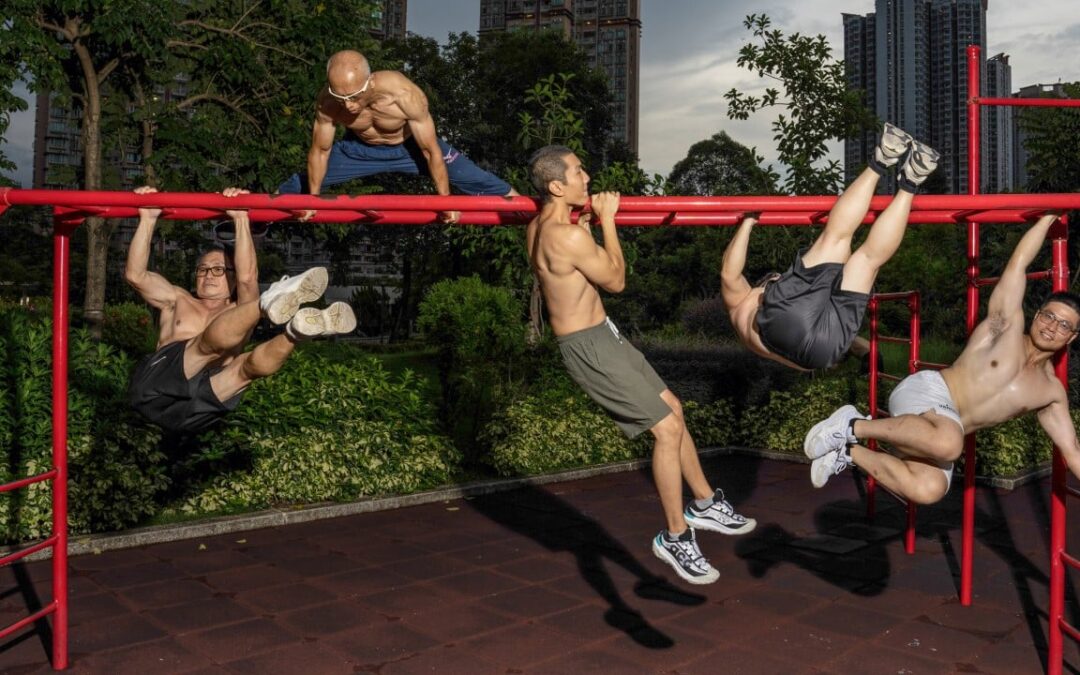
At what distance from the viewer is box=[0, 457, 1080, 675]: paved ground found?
4547mm

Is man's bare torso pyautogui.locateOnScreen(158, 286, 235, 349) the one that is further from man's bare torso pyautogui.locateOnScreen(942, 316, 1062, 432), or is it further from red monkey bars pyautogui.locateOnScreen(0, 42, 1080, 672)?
man's bare torso pyautogui.locateOnScreen(942, 316, 1062, 432)

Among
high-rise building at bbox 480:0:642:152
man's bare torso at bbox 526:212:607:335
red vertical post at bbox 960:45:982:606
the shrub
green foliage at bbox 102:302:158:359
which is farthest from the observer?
high-rise building at bbox 480:0:642:152

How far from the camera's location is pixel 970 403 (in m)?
4.31

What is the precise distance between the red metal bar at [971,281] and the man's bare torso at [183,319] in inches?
162

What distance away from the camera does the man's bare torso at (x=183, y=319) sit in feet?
15.0

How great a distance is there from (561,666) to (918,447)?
198 cm

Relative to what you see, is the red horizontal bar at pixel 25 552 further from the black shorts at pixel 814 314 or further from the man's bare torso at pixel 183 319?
the black shorts at pixel 814 314

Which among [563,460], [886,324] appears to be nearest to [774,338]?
[563,460]

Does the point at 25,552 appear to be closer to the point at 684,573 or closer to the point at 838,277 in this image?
the point at 684,573

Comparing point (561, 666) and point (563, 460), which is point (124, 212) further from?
point (563, 460)

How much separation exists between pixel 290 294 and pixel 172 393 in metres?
0.88

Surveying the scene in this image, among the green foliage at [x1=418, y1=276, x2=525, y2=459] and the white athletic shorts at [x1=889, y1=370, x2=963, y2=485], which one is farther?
the green foliage at [x1=418, y1=276, x2=525, y2=459]

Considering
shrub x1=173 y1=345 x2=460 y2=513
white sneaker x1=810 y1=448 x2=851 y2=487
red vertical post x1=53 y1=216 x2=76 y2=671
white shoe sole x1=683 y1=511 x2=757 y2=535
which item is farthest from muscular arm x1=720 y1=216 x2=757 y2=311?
shrub x1=173 y1=345 x2=460 y2=513

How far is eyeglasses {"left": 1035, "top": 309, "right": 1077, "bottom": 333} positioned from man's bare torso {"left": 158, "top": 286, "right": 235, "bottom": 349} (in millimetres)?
3925
